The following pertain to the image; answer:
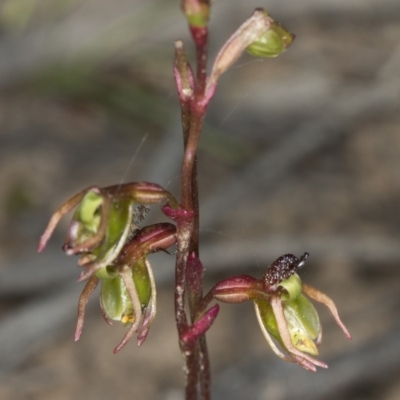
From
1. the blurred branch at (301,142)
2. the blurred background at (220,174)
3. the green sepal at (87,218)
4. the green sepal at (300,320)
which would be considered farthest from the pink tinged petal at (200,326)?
the blurred branch at (301,142)

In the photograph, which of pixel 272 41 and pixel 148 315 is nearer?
pixel 272 41

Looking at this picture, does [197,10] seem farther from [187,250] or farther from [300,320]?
[300,320]

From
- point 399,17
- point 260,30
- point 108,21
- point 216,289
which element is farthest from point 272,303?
point 399,17

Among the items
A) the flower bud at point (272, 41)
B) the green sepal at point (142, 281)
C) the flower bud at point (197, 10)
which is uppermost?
the flower bud at point (197, 10)

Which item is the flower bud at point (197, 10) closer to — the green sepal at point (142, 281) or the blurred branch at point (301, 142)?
the green sepal at point (142, 281)

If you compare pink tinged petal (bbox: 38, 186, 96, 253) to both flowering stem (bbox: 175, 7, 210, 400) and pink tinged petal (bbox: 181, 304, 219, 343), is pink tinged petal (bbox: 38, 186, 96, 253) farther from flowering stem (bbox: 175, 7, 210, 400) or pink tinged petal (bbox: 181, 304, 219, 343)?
pink tinged petal (bbox: 181, 304, 219, 343)

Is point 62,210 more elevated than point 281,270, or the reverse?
point 62,210

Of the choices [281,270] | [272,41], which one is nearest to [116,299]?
[281,270]
